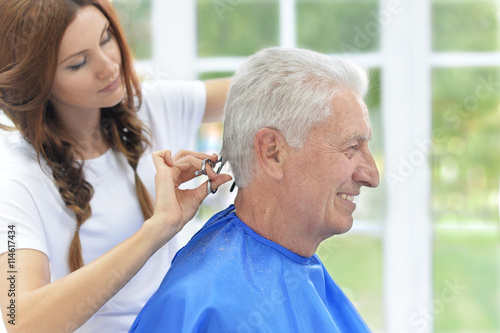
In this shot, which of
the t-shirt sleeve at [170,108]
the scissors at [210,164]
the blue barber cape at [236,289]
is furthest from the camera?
the t-shirt sleeve at [170,108]

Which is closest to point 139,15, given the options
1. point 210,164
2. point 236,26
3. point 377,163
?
point 236,26

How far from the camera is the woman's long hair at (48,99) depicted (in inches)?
56.7

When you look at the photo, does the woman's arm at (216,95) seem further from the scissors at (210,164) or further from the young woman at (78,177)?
the scissors at (210,164)

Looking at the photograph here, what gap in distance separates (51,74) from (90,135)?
30 centimetres

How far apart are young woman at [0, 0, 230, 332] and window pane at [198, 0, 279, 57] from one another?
145cm

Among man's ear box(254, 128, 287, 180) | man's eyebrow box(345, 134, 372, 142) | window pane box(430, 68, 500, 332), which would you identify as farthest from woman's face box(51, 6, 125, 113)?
window pane box(430, 68, 500, 332)

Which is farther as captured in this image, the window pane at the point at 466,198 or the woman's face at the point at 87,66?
the window pane at the point at 466,198

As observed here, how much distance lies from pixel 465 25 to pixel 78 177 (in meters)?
2.39

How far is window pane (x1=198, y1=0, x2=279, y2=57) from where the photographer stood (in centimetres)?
316

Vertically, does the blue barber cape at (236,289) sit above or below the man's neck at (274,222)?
below

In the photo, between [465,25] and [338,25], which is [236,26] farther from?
[465,25]

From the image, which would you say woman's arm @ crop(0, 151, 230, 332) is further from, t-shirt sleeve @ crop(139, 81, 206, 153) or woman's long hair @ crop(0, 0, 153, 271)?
t-shirt sleeve @ crop(139, 81, 206, 153)

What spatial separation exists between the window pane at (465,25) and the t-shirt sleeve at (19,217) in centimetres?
241

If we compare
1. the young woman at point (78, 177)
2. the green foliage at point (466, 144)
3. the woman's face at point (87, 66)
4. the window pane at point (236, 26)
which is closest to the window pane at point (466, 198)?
the green foliage at point (466, 144)
